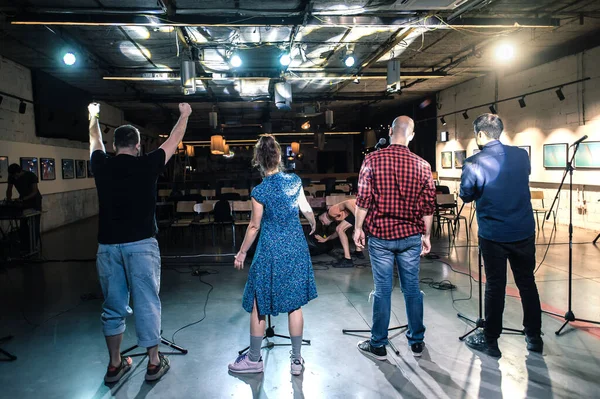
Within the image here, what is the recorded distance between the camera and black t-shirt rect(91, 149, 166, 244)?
8.01 ft

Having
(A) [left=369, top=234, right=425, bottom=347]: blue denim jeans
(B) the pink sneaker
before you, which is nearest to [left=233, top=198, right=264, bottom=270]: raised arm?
(B) the pink sneaker

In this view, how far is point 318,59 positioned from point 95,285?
258 inches

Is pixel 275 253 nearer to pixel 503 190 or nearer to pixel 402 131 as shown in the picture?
pixel 402 131

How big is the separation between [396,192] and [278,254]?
90cm

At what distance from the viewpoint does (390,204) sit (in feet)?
9.00

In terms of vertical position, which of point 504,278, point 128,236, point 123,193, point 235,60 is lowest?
point 504,278

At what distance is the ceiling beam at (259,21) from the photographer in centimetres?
567

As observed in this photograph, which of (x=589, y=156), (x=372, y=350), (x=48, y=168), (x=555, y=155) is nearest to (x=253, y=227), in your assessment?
(x=372, y=350)

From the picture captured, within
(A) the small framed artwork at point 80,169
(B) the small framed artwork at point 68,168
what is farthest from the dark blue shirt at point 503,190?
(A) the small framed artwork at point 80,169

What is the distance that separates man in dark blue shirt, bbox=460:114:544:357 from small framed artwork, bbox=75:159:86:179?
1213 centimetres

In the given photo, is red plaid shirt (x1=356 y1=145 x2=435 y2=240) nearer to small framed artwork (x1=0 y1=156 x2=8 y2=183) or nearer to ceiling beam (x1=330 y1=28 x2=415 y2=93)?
ceiling beam (x1=330 y1=28 x2=415 y2=93)

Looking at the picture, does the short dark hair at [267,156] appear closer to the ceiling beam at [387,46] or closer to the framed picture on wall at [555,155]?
the ceiling beam at [387,46]

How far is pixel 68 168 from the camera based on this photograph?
1143 cm

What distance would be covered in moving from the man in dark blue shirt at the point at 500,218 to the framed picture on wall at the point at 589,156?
660 cm
